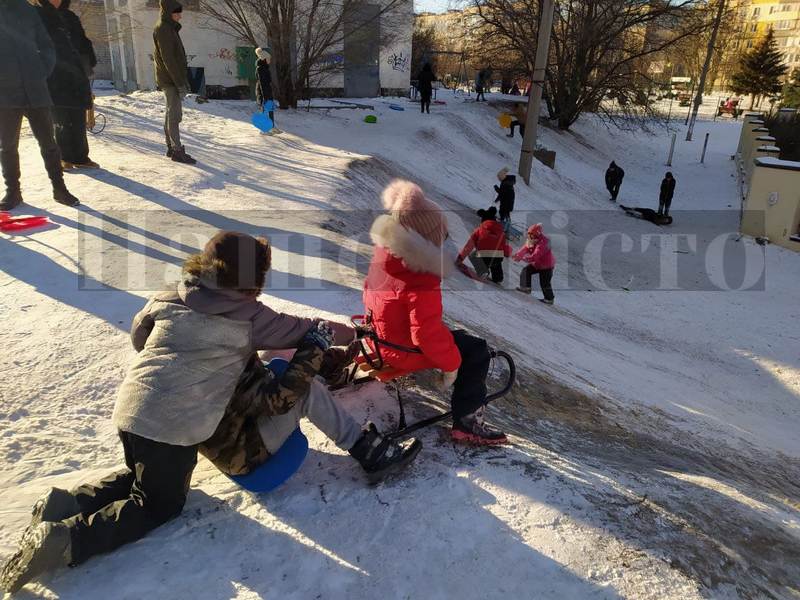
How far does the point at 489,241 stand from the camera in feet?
27.8

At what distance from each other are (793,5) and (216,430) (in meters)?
119

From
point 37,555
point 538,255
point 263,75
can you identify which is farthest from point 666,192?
point 37,555

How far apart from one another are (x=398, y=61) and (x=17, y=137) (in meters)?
24.2

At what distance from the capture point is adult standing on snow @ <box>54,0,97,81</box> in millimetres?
7582

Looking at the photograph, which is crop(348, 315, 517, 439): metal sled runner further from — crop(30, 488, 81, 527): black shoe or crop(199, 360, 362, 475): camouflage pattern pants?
crop(30, 488, 81, 527): black shoe

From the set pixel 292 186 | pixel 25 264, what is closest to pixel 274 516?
pixel 25 264

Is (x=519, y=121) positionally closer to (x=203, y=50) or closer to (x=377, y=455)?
(x=203, y=50)

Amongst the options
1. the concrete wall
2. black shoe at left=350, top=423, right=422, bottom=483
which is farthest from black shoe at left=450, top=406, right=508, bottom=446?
the concrete wall

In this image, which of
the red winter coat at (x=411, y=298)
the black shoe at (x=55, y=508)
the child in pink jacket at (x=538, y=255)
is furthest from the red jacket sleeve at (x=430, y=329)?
the child in pink jacket at (x=538, y=255)

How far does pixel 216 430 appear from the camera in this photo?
257 cm

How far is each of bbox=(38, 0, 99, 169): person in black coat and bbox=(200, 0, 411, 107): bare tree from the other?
9366mm

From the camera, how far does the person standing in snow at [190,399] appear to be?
2.38 m

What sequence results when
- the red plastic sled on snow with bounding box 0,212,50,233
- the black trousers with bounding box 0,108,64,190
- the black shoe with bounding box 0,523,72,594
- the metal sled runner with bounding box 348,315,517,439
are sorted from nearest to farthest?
the black shoe with bounding box 0,523,72,594
the metal sled runner with bounding box 348,315,517,439
the red plastic sled on snow with bounding box 0,212,50,233
the black trousers with bounding box 0,108,64,190

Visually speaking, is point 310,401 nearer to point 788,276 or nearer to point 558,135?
point 788,276
